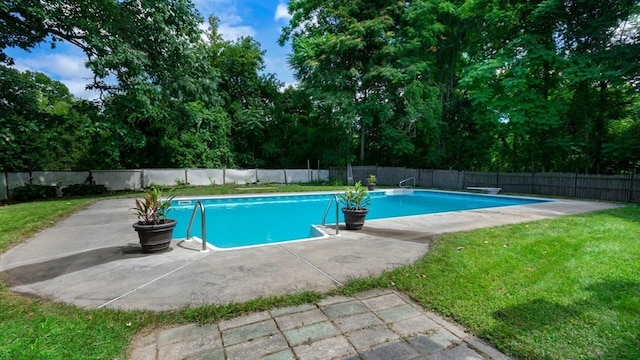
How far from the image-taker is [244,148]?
2061cm

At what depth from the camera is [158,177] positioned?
49.5 ft

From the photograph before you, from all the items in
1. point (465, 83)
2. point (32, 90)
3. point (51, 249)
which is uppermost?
point (465, 83)

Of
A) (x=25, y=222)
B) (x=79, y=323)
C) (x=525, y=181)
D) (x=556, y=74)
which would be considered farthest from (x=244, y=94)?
(x=79, y=323)

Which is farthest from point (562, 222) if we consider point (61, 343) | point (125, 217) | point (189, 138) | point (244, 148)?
point (244, 148)

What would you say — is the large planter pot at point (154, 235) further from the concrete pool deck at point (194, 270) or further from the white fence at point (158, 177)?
the white fence at point (158, 177)

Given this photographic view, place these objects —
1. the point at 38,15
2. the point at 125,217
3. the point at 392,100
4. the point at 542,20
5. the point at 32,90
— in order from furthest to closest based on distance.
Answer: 1. the point at 392,100
2. the point at 542,20
3. the point at 32,90
4. the point at 38,15
5. the point at 125,217

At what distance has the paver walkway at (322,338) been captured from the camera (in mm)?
1853

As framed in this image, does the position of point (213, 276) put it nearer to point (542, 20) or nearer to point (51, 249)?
point (51, 249)

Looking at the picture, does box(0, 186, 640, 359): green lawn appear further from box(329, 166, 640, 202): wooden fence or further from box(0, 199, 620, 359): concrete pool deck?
box(329, 166, 640, 202): wooden fence

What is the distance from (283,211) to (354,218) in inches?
203

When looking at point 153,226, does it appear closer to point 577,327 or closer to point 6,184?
point 577,327

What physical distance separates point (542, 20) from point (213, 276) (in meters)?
16.0

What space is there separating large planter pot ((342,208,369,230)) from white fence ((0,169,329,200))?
1293cm

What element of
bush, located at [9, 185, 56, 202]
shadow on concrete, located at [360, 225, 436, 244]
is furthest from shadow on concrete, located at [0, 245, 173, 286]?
bush, located at [9, 185, 56, 202]
